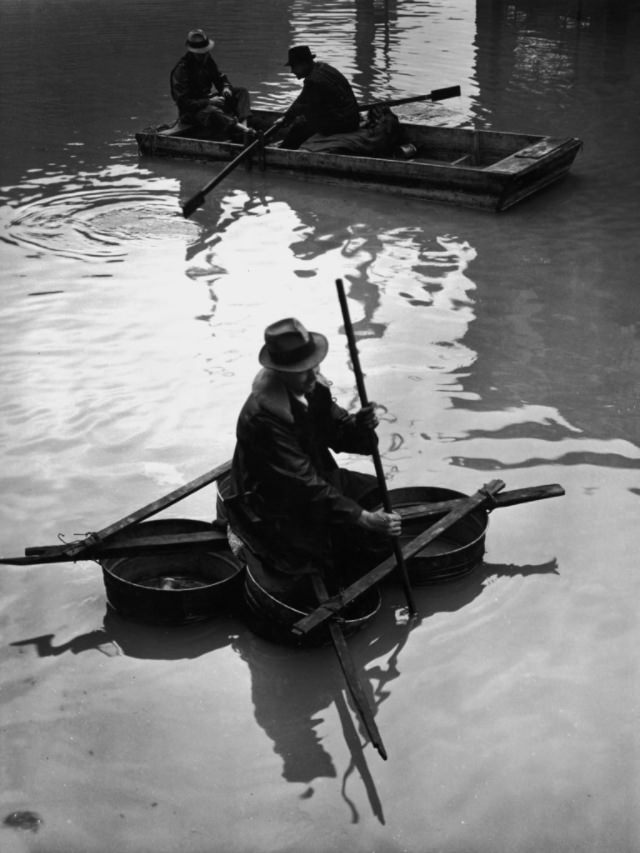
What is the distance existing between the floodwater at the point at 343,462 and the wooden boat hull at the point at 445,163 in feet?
0.78

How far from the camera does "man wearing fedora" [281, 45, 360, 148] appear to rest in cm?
1299

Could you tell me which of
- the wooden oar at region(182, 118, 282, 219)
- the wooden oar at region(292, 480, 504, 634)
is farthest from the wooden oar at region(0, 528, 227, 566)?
the wooden oar at region(182, 118, 282, 219)

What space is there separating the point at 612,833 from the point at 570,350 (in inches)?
198

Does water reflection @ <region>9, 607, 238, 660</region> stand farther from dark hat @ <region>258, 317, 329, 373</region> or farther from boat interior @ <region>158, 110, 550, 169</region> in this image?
boat interior @ <region>158, 110, 550, 169</region>

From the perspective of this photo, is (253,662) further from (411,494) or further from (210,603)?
(411,494)

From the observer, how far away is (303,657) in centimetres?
563

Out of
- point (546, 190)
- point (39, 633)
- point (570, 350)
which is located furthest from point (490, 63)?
point (39, 633)

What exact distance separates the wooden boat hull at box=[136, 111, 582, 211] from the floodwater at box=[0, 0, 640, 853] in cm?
24

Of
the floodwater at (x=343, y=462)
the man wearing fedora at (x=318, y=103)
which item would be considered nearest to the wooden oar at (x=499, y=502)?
the floodwater at (x=343, y=462)

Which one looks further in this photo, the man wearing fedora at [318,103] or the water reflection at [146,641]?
the man wearing fedora at [318,103]

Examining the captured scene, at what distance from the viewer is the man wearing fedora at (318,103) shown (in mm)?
12992

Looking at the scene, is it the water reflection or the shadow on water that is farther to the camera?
the water reflection

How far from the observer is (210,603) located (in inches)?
225

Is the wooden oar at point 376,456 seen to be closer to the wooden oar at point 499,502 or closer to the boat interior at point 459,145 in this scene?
the wooden oar at point 499,502
